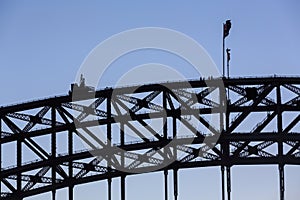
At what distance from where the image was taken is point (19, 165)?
96.4m

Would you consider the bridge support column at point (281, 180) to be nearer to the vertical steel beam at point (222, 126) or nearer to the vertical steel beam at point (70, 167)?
the vertical steel beam at point (222, 126)

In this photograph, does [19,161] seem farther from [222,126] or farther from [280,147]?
[280,147]

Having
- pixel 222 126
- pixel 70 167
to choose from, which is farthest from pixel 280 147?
pixel 70 167

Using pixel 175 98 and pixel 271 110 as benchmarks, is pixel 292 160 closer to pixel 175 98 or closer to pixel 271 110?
pixel 271 110

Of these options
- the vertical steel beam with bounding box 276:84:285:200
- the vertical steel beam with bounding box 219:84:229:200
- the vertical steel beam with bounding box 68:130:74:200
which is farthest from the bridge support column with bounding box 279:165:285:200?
the vertical steel beam with bounding box 68:130:74:200

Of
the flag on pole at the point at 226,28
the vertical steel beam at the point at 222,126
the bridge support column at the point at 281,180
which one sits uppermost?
the flag on pole at the point at 226,28

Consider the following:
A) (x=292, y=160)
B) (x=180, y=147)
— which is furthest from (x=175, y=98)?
(x=292, y=160)

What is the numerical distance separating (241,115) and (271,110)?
2.31 meters

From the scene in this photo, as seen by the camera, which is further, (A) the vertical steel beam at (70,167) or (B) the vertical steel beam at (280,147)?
(A) the vertical steel beam at (70,167)

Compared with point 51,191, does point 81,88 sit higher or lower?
higher

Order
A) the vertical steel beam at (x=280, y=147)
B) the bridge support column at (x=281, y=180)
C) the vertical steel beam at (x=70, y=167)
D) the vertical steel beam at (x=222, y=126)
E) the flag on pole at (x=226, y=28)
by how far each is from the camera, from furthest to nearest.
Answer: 1. the flag on pole at (x=226, y=28)
2. the vertical steel beam at (x=70, y=167)
3. the bridge support column at (x=281, y=180)
4. the vertical steel beam at (x=222, y=126)
5. the vertical steel beam at (x=280, y=147)

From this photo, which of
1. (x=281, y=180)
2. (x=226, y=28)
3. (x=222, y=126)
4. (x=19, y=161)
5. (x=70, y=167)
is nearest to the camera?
(x=222, y=126)

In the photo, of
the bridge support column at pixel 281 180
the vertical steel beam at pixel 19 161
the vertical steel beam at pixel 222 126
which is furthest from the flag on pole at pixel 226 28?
the vertical steel beam at pixel 19 161

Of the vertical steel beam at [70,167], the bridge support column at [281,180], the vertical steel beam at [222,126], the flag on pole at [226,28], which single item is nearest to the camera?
the vertical steel beam at [222,126]
